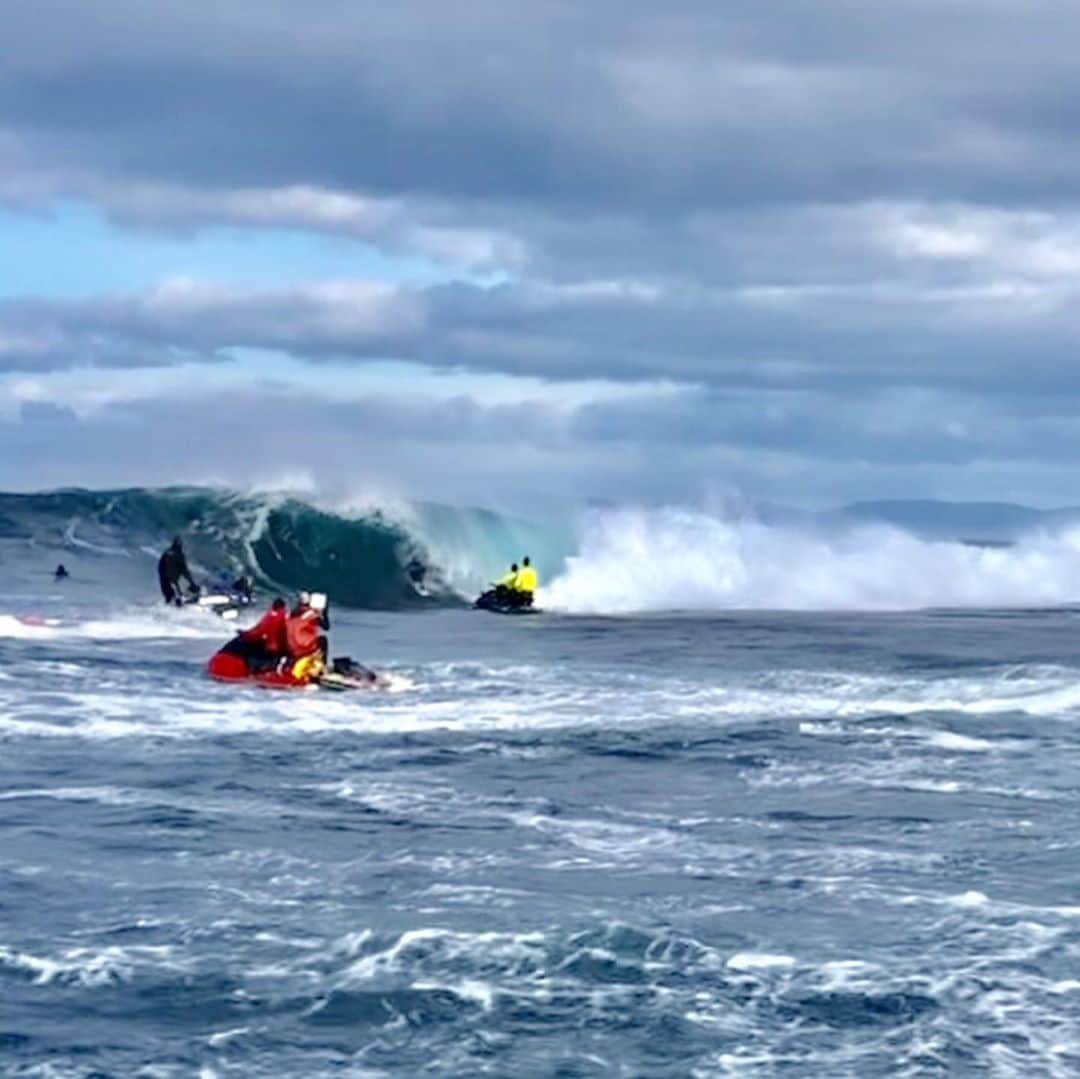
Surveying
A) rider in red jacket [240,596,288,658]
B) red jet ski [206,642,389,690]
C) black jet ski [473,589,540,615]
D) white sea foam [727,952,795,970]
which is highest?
black jet ski [473,589,540,615]

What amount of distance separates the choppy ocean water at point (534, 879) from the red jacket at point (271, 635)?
1422 millimetres

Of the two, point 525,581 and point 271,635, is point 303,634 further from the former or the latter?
point 525,581

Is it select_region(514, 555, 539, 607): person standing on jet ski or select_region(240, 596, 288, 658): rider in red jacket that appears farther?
select_region(514, 555, 539, 607): person standing on jet ski

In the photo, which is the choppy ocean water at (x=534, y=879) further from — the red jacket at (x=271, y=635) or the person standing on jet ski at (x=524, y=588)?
the person standing on jet ski at (x=524, y=588)

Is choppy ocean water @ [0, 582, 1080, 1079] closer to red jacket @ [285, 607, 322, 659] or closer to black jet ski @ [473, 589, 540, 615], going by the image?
red jacket @ [285, 607, 322, 659]

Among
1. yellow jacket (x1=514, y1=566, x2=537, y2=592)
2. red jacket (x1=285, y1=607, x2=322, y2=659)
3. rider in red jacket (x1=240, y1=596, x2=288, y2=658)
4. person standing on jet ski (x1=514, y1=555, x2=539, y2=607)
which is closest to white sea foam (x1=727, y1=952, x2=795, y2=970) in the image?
red jacket (x1=285, y1=607, x2=322, y2=659)

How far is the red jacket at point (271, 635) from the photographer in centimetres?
4372

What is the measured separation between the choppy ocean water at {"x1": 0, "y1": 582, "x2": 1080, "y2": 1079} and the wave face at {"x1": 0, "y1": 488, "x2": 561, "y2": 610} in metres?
37.1

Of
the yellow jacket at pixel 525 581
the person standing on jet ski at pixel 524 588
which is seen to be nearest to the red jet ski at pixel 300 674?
the person standing on jet ski at pixel 524 588

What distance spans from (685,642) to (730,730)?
865 inches

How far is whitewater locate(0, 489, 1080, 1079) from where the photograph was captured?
60.8 feet

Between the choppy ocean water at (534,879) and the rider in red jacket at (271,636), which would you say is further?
the rider in red jacket at (271,636)

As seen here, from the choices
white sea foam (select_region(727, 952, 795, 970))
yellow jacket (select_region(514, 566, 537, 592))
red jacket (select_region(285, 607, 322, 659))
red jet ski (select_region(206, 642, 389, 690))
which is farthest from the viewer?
yellow jacket (select_region(514, 566, 537, 592))

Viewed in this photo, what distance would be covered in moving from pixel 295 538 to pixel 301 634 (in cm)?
4441
